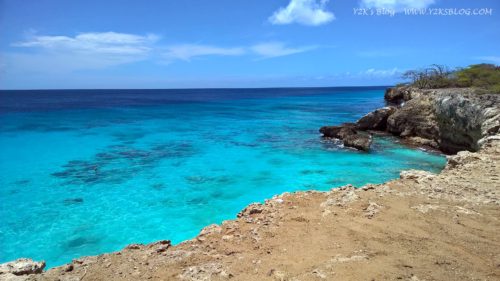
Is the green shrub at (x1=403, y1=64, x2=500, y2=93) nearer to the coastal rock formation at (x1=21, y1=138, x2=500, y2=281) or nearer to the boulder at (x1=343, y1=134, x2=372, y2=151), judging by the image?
the boulder at (x1=343, y1=134, x2=372, y2=151)

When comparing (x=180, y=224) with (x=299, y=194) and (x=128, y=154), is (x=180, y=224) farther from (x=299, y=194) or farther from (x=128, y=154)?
(x=128, y=154)

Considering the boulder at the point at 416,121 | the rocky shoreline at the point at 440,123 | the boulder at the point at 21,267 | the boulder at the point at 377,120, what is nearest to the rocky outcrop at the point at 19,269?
the boulder at the point at 21,267

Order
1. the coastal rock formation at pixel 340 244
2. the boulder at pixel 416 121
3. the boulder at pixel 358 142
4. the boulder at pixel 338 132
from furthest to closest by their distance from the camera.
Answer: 1. the boulder at pixel 338 132
2. the boulder at pixel 416 121
3. the boulder at pixel 358 142
4. the coastal rock formation at pixel 340 244

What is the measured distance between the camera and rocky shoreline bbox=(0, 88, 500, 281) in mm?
4660

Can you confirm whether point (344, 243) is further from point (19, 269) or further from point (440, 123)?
point (440, 123)

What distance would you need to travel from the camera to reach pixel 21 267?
5270 mm

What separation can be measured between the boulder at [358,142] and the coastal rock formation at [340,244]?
12745 millimetres

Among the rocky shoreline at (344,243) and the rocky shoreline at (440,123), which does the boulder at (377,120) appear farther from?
the rocky shoreline at (344,243)

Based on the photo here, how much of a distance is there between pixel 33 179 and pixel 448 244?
17.0 metres

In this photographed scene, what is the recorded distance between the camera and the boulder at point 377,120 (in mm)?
27266

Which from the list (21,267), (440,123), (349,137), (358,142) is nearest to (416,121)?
(440,123)

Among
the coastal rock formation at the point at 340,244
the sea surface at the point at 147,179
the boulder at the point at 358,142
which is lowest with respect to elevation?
the sea surface at the point at 147,179

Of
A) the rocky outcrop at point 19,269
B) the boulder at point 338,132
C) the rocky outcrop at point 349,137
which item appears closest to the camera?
the rocky outcrop at point 19,269

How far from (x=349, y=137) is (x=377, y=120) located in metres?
7.04
